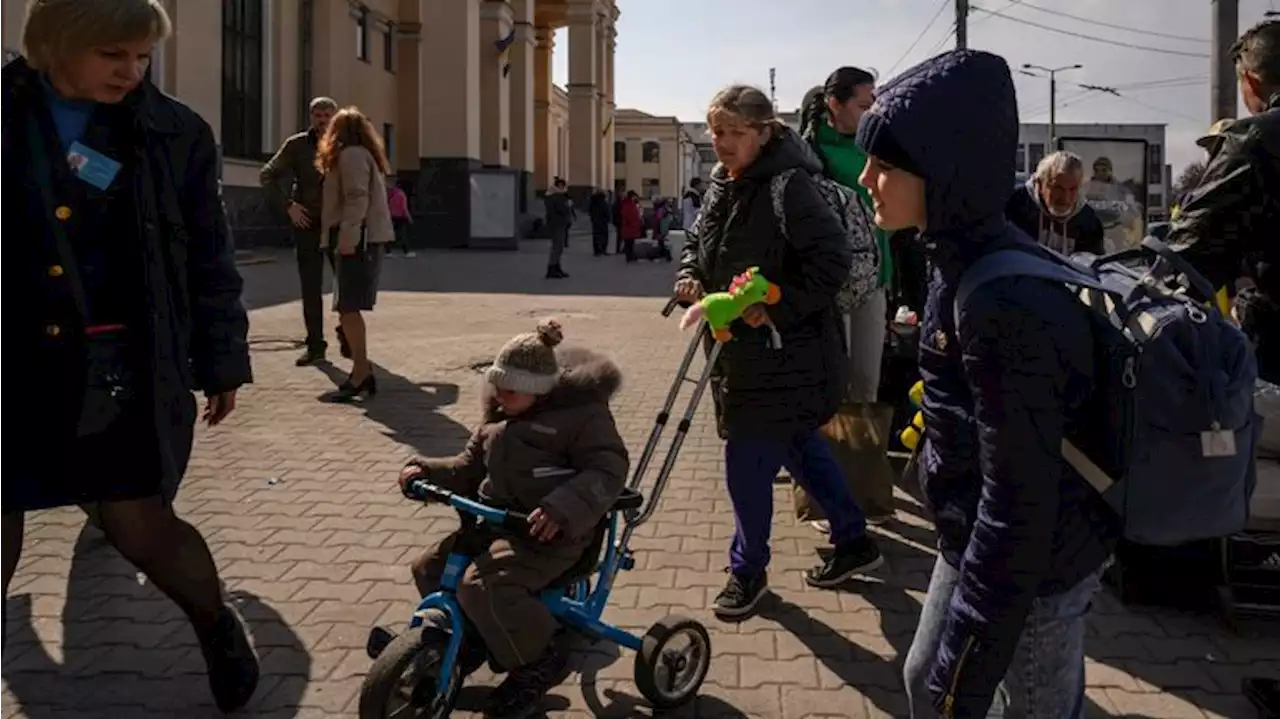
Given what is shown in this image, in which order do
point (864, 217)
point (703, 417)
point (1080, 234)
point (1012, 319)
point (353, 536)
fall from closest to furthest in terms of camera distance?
1. point (1012, 319)
2. point (864, 217)
3. point (353, 536)
4. point (1080, 234)
5. point (703, 417)

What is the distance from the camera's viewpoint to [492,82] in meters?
35.2

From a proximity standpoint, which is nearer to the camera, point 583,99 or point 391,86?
point 391,86

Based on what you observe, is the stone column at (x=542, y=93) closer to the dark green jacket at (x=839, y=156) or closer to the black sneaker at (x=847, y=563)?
the dark green jacket at (x=839, y=156)

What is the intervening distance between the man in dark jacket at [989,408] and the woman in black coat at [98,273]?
187 cm

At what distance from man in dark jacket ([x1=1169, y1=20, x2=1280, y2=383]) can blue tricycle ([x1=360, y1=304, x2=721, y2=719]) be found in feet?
5.01

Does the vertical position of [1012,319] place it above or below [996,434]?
above

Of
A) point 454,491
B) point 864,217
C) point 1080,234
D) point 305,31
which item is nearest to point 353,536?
point 454,491

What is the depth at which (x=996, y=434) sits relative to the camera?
76.0 inches

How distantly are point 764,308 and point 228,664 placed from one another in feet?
6.47

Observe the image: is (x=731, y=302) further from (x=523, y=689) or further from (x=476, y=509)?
(x=523, y=689)

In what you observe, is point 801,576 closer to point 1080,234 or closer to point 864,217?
point 864,217

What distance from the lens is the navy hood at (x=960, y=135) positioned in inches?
80.2

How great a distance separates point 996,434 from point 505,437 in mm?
1643

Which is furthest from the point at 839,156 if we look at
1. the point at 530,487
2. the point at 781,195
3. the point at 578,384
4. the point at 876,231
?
the point at 530,487
